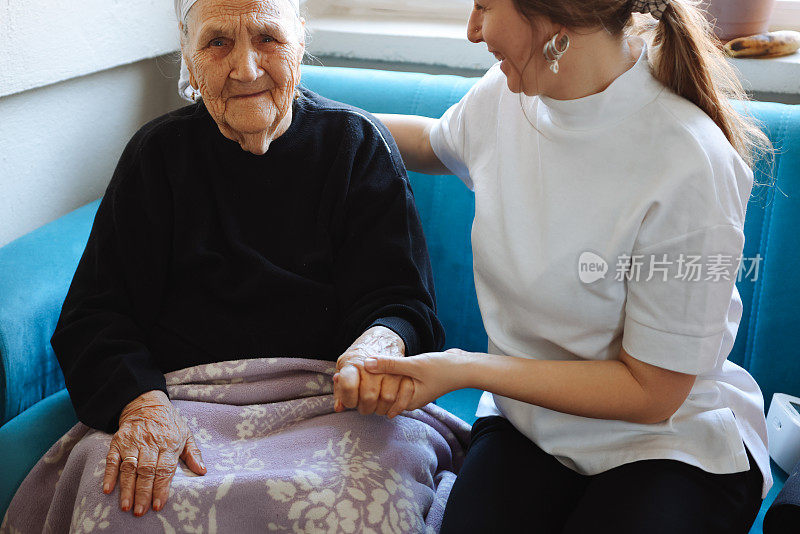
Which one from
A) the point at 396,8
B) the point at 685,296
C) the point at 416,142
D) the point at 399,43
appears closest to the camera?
the point at 685,296

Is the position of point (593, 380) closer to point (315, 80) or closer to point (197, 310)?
point (197, 310)

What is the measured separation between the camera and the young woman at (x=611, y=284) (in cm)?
114

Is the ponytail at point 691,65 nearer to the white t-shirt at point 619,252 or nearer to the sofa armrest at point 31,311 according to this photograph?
the white t-shirt at point 619,252

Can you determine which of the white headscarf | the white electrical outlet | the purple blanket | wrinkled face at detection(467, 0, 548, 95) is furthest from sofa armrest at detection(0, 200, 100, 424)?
the white electrical outlet

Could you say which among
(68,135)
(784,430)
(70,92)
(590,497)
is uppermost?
(70,92)

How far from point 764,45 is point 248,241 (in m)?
1.37

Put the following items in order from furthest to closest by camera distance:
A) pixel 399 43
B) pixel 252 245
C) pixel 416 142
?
pixel 399 43 < pixel 416 142 < pixel 252 245

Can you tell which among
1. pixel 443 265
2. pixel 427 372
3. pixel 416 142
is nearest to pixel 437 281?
pixel 443 265

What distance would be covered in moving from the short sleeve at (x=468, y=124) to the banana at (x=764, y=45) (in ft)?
2.72

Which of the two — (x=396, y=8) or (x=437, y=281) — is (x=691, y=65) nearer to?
(x=437, y=281)

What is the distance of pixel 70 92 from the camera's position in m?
1.94

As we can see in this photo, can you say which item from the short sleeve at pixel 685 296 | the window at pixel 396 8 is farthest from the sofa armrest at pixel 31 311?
the window at pixel 396 8

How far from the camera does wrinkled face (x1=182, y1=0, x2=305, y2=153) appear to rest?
1.35 m

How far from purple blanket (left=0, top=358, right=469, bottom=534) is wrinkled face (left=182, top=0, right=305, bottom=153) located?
459mm
